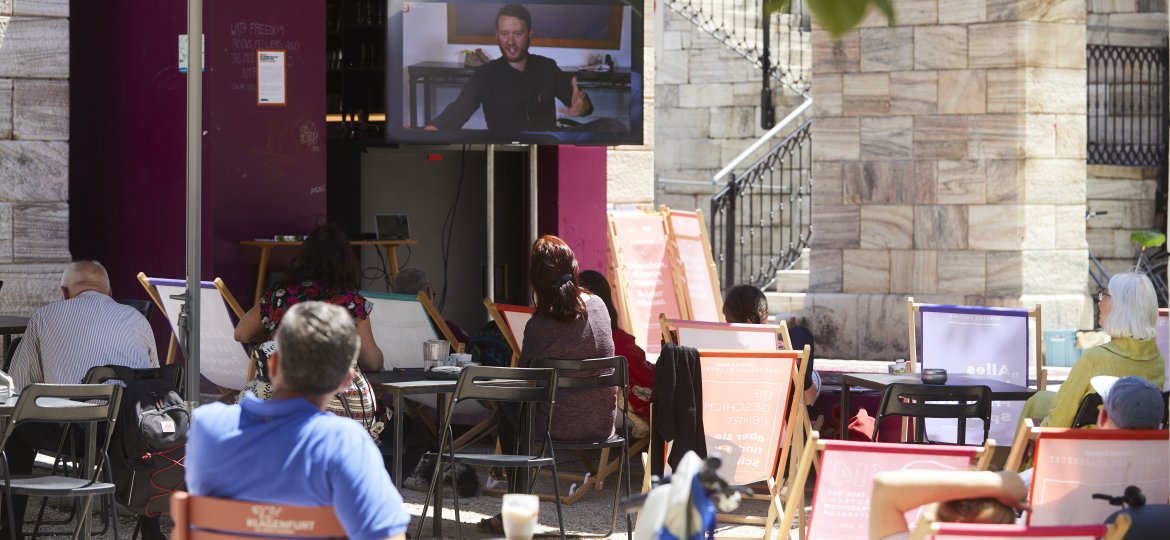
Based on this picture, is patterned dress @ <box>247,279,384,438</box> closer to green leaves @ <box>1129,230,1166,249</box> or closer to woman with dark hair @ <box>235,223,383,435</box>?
woman with dark hair @ <box>235,223,383,435</box>

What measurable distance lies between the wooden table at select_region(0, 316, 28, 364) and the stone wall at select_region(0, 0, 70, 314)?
1.18 feet

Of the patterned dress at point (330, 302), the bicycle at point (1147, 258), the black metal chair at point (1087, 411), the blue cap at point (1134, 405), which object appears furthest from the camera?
the bicycle at point (1147, 258)

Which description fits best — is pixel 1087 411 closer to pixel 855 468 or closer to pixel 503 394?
pixel 855 468

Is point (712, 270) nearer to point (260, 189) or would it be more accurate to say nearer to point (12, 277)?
point (260, 189)

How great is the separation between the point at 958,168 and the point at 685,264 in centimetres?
286

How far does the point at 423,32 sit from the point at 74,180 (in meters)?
2.13

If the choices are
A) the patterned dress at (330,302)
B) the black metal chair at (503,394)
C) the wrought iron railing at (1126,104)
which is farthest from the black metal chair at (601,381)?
the wrought iron railing at (1126,104)

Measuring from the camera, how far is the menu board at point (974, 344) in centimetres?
675

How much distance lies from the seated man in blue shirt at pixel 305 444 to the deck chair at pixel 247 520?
0.07ft

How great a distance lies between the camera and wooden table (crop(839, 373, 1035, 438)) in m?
6.02

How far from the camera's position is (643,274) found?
877 centimetres

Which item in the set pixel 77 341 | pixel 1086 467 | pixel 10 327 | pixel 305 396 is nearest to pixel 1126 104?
pixel 10 327

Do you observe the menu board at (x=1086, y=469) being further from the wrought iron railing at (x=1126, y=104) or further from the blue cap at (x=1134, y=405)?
the wrought iron railing at (x=1126, y=104)

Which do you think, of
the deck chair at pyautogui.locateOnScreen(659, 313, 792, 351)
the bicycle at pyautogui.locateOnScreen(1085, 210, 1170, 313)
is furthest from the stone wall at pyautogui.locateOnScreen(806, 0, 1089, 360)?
the deck chair at pyautogui.locateOnScreen(659, 313, 792, 351)
